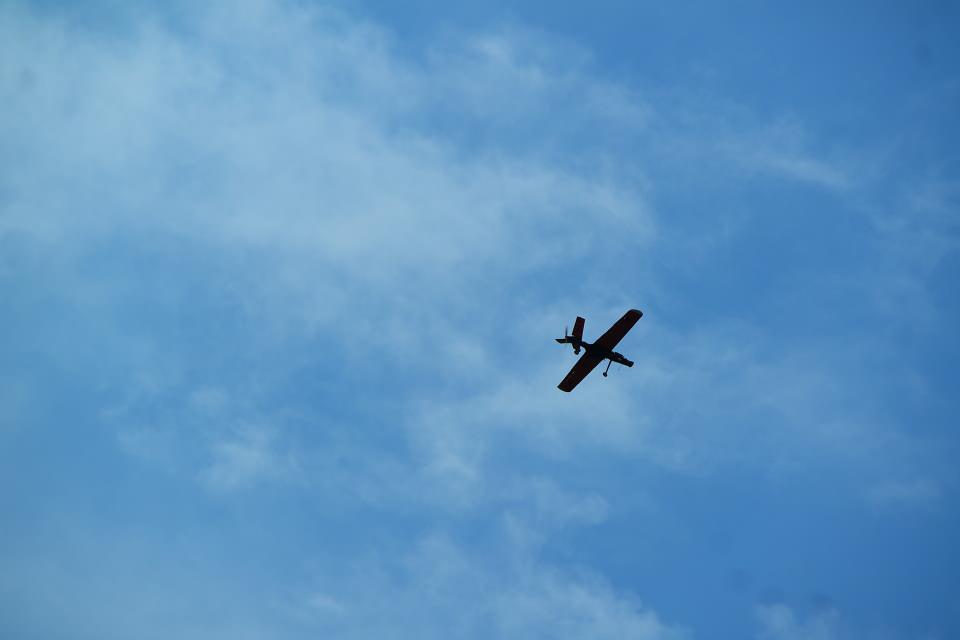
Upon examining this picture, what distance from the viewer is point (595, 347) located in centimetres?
8125

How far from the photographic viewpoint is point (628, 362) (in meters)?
83.6

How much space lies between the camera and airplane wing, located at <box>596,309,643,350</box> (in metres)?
78.3

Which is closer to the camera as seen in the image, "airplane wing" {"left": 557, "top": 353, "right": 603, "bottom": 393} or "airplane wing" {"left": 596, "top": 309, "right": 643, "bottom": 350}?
"airplane wing" {"left": 596, "top": 309, "right": 643, "bottom": 350}

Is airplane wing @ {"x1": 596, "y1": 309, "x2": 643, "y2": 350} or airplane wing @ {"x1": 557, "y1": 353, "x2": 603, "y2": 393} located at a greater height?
airplane wing @ {"x1": 596, "y1": 309, "x2": 643, "y2": 350}

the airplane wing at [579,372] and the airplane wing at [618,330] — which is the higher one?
the airplane wing at [618,330]

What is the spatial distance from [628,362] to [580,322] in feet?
25.5

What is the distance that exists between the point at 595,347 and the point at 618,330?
3.21m

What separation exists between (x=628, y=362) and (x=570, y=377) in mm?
6270

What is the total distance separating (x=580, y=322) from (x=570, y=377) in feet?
→ 21.3

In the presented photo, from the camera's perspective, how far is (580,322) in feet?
262

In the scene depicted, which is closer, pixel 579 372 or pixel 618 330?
pixel 618 330

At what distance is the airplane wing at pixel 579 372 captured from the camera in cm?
8250

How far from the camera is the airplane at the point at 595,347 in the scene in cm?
7886

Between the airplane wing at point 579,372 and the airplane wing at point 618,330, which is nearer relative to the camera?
the airplane wing at point 618,330
